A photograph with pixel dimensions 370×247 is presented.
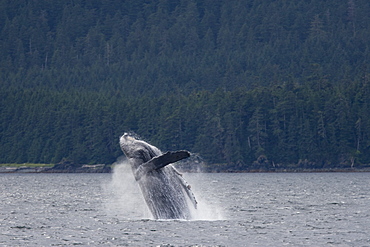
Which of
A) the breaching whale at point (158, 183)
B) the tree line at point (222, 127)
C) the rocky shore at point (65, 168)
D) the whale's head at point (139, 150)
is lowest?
the rocky shore at point (65, 168)

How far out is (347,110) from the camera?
15250 cm

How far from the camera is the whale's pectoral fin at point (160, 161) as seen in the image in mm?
29178

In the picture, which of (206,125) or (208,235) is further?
(206,125)

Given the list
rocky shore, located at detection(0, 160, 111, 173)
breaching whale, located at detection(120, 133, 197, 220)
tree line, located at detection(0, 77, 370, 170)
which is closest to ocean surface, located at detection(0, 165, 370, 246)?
breaching whale, located at detection(120, 133, 197, 220)

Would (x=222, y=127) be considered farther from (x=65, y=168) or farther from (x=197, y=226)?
(x=197, y=226)

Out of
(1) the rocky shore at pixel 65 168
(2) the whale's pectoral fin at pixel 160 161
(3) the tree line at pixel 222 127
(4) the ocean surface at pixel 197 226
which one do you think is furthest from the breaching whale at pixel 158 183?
(1) the rocky shore at pixel 65 168

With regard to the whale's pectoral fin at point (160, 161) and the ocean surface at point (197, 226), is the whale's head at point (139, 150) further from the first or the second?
the ocean surface at point (197, 226)

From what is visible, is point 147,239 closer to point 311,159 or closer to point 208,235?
point 208,235

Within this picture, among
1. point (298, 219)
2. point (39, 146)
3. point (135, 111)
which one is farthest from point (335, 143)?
point (298, 219)

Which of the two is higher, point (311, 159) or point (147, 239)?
point (147, 239)

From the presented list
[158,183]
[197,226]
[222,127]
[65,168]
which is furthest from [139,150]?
[65,168]

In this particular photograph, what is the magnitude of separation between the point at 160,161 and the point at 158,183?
8.14ft

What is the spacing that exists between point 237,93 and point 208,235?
→ 133089 mm

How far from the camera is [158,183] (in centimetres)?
3306
